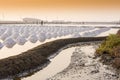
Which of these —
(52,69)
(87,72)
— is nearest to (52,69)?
(52,69)

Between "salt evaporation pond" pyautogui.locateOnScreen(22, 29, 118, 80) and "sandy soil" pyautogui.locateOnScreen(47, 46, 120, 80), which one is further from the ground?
"sandy soil" pyautogui.locateOnScreen(47, 46, 120, 80)

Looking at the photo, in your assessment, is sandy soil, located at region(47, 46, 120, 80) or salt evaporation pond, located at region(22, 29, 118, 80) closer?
sandy soil, located at region(47, 46, 120, 80)

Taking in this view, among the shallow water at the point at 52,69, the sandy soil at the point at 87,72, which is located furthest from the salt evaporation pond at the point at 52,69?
the sandy soil at the point at 87,72

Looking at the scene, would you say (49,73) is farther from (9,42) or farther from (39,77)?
(9,42)

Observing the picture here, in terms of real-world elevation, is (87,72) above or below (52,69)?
above

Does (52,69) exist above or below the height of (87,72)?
below

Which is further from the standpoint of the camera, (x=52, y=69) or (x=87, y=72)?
(x=52, y=69)

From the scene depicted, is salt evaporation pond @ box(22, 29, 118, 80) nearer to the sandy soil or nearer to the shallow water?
the shallow water

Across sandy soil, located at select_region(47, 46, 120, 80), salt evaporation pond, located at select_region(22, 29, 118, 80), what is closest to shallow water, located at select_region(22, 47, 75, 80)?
salt evaporation pond, located at select_region(22, 29, 118, 80)

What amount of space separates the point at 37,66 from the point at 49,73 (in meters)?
3.00

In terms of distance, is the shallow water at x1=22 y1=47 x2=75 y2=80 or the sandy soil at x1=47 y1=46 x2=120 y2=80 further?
the shallow water at x1=22 y1=47 x2=75 y2=80

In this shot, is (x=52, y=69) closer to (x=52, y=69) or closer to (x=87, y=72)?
(x=52, y=69)

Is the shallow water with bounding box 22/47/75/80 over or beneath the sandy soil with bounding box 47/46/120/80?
beneath

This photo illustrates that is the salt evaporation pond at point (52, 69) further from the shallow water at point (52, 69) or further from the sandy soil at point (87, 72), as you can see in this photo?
the sandy soil at point (87, 72)
